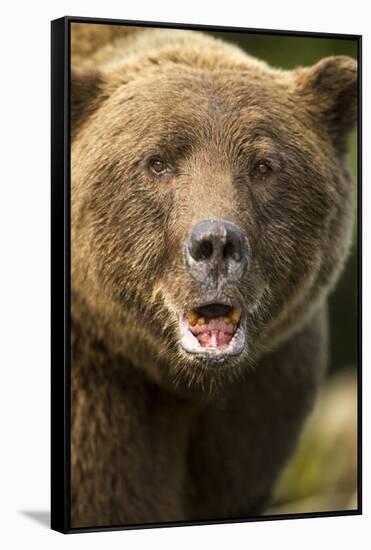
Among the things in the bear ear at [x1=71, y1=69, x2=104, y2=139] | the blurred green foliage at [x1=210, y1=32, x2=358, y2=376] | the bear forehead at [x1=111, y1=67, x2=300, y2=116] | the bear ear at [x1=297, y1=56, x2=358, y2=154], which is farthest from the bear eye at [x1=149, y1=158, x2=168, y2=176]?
the blurred green foliage at [x1=210, y1=32, x2=358, y2=376]

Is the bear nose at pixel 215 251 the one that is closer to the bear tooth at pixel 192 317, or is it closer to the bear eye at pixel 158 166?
→ the bear tooth at pixel 192 317

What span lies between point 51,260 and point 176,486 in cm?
162

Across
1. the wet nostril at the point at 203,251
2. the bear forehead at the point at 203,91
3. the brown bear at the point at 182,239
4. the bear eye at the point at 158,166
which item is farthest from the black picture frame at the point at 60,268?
the wet nostril at the point at 203,251

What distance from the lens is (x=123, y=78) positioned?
719 cm

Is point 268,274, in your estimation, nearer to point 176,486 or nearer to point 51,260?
point 51,260

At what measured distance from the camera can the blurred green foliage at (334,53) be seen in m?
7.88

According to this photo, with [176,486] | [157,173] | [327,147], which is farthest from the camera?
[176,486]

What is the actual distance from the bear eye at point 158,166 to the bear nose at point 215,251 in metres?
0.48

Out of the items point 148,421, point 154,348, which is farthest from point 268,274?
point 148,421

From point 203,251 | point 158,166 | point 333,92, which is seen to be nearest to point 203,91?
point 158,166

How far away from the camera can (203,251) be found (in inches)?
250

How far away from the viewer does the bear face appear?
6.51 meters

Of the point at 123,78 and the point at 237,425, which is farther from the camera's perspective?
the point at 237,425

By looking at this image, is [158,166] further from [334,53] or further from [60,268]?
[334,53]
